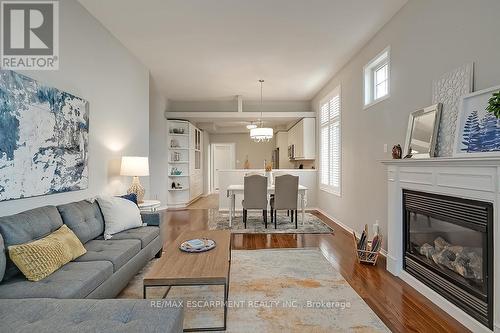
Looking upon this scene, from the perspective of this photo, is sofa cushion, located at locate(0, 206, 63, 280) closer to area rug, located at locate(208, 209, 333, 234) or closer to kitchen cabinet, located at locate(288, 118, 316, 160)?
area rug, located at locate(208, 209, 333, 234)

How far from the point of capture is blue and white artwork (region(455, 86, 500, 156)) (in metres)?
1.89

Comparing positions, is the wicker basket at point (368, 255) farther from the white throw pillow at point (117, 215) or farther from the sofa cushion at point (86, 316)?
the white throw pillow at point (117, 215)

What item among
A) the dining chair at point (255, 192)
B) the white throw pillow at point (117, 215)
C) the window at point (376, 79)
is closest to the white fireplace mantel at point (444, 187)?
the window at point (376, 79)

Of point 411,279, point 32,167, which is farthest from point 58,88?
point 411,279

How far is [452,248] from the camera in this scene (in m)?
2.28

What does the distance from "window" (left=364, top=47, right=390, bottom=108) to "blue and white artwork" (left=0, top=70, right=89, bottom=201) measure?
3757mm

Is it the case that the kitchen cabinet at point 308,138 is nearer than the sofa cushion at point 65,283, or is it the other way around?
the sofa cushion at point 65,283

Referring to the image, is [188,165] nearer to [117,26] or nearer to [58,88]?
[117,26]

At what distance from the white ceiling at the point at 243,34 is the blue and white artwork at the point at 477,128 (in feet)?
5.36

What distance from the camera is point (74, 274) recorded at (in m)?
1.89

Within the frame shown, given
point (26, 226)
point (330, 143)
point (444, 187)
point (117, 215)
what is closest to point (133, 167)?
point (117, 215)

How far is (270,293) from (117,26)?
3.67 m

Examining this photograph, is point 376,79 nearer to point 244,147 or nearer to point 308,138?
point 308,138

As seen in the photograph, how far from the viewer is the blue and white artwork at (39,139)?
2.19 metres
